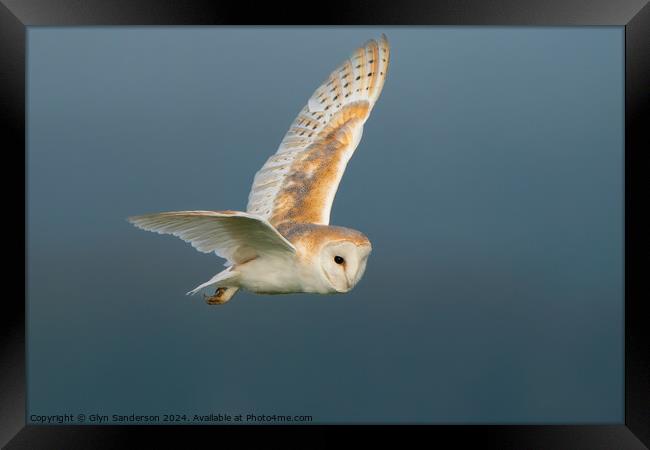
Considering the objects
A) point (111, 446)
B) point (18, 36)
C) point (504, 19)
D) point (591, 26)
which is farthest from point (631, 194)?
point (18, 36)

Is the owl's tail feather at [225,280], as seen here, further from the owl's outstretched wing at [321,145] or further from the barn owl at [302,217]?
the owl's outstretched wing at [321,145]

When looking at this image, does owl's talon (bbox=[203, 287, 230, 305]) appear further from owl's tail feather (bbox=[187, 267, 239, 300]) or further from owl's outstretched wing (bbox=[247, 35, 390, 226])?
owl's outstretched wing (bbox=[247, 35, 390, 226])

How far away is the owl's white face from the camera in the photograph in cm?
256

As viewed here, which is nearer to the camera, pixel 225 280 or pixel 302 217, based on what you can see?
pixel 225 280

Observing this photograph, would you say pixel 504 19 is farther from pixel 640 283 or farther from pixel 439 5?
pixel 640 283

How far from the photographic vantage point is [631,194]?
9.80 ft

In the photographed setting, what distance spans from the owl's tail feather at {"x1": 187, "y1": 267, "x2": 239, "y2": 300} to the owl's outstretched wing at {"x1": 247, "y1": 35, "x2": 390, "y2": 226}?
43 centimetres

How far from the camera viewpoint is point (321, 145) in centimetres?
348

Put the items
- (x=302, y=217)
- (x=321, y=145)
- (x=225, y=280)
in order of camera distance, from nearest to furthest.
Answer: (x=225, y=280)
(x=302, y=217)
(x=321, y=145)

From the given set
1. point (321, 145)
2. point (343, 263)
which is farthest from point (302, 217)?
point (343, 263)

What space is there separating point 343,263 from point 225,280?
58 centimetres

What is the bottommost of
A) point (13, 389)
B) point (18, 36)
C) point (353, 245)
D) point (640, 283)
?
point (13, 389)

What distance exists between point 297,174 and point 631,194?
1624 mm

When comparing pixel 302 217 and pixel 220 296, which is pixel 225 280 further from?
pixel 302 217
